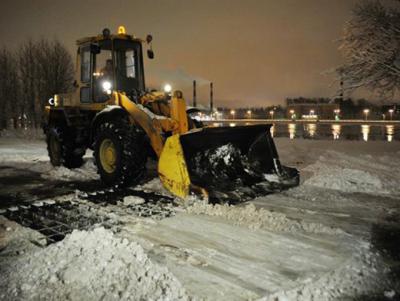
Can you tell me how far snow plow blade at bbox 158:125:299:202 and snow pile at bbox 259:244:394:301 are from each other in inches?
99.4

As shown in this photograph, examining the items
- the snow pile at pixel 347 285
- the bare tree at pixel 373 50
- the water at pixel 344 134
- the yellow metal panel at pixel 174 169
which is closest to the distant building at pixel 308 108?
the water at pixel 344 134

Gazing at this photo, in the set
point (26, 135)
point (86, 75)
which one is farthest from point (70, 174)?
point (26, 135)

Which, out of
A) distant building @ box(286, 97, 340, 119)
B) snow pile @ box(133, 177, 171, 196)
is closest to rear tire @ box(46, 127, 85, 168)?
snow pile @ box(133, 177, 171, 196)

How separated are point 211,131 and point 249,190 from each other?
1.26 metres

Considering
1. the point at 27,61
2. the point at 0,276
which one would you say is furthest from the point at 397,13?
the point at 27,61

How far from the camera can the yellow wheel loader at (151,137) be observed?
675 cm

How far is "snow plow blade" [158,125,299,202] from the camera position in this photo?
21.1 ft

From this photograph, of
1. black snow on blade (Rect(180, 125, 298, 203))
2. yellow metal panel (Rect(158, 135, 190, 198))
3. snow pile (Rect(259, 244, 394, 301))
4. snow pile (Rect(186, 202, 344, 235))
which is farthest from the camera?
black snow on blade (Rect(180, 125, 298, 203))

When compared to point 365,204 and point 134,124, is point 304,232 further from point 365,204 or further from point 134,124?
point 134,124

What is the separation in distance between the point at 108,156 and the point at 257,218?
3713 millimetres

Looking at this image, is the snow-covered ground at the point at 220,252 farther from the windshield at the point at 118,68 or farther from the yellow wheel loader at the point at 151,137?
the windshield at the point at 118,68

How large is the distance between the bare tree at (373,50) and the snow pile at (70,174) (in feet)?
29.1

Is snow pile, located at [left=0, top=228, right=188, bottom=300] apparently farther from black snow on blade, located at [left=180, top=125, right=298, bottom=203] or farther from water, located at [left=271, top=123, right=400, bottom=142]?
water, located at [left=271, top=123, right=400, bottom=142]

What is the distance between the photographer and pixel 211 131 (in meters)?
7.34
